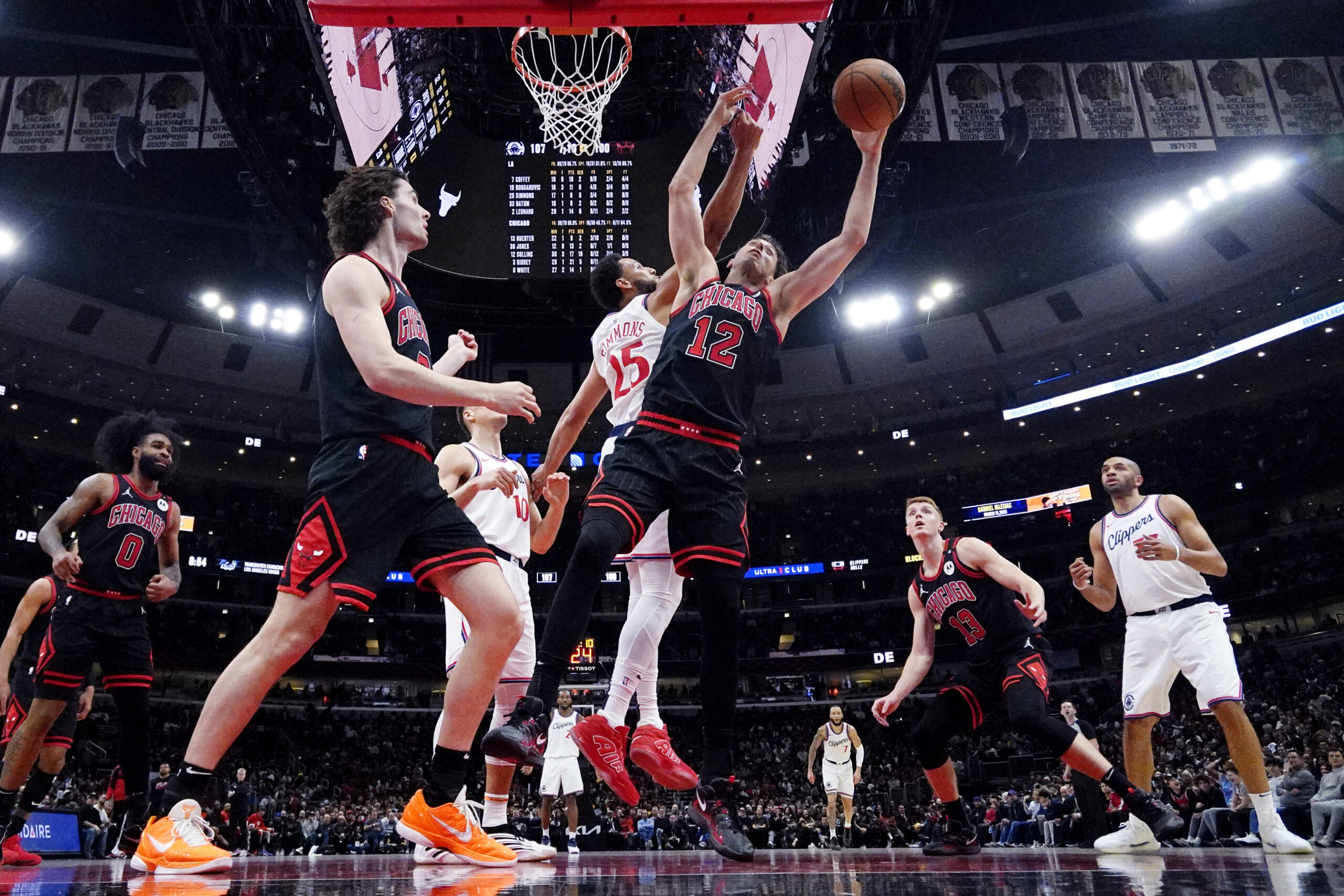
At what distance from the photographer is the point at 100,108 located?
1386cm

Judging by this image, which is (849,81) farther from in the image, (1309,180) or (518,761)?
(1309,180)

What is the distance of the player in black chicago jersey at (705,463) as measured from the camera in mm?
3098

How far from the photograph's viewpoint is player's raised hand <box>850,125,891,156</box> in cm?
382

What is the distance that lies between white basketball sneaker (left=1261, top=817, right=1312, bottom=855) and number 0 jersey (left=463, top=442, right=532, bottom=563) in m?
4.04

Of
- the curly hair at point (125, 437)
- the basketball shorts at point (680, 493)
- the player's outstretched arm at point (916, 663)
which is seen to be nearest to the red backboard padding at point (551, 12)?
the curly hair at point (125, 437)

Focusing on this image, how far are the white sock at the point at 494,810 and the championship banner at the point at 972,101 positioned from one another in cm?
1310

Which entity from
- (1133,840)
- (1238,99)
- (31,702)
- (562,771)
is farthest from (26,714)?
(1238,99)

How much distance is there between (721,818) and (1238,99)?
16127mm

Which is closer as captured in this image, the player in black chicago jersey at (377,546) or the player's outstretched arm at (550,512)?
the player in black chicago jersey at (377,546)

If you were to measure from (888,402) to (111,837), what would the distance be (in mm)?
22306

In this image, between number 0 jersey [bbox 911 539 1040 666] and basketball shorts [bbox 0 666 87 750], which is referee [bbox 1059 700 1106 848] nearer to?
number 0 jersey [bbox 911 539 1040 666]

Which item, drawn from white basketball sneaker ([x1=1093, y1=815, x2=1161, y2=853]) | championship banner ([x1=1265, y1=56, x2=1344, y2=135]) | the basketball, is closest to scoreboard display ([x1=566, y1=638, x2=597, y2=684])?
championship banner ([x1=1265, y1=56, x2=1344, y2=135])

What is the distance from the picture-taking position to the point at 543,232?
1373 cm

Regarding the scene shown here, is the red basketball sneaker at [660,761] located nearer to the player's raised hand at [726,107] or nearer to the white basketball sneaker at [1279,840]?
the player's raised hand at [726,107]
